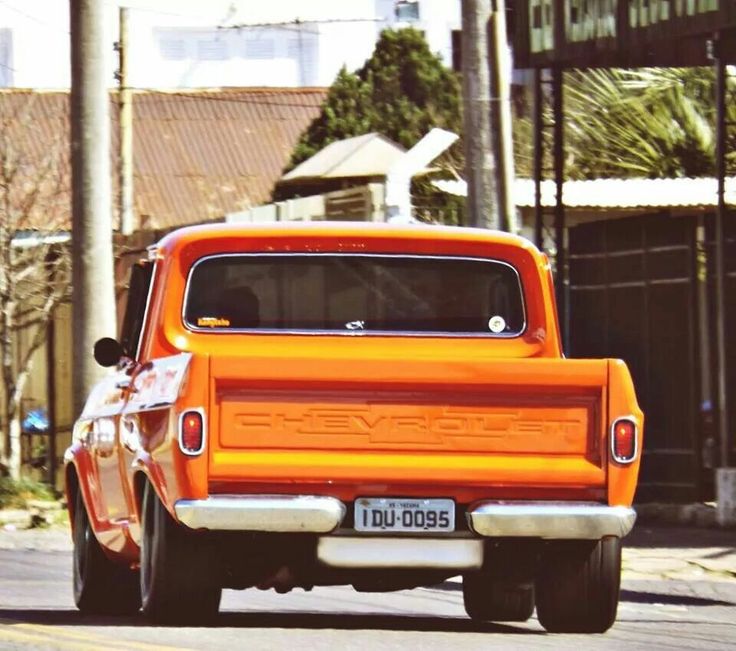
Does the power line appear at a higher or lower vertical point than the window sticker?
higher

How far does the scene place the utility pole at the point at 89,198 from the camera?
20719 mm

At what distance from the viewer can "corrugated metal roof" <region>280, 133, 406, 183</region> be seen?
36281 mm

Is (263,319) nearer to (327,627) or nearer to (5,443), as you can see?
(327,627)

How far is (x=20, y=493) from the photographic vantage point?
72.8 feet

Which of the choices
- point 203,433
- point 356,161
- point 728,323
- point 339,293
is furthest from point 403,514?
point 356,161

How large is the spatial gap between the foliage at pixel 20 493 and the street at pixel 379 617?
3.82 metres

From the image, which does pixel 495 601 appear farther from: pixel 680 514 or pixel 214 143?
pixel 214 143

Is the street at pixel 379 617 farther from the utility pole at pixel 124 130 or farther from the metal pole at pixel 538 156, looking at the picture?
the utility pole at pixel 124 130

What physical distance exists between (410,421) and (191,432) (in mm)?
919

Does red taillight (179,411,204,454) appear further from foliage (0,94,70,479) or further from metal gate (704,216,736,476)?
foliage (0,94,70,479)

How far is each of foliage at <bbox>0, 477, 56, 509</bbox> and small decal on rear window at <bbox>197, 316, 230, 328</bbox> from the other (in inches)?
432

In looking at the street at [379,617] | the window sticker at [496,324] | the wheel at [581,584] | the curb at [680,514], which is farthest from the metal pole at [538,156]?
the wheel at [581,584]

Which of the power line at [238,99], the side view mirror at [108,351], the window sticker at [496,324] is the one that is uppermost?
the power line at [238,99]

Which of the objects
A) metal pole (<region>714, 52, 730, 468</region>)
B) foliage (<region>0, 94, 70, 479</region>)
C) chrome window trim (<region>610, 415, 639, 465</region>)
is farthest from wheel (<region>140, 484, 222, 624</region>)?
foliage (<region>0, 94, 70, 479</region>)
